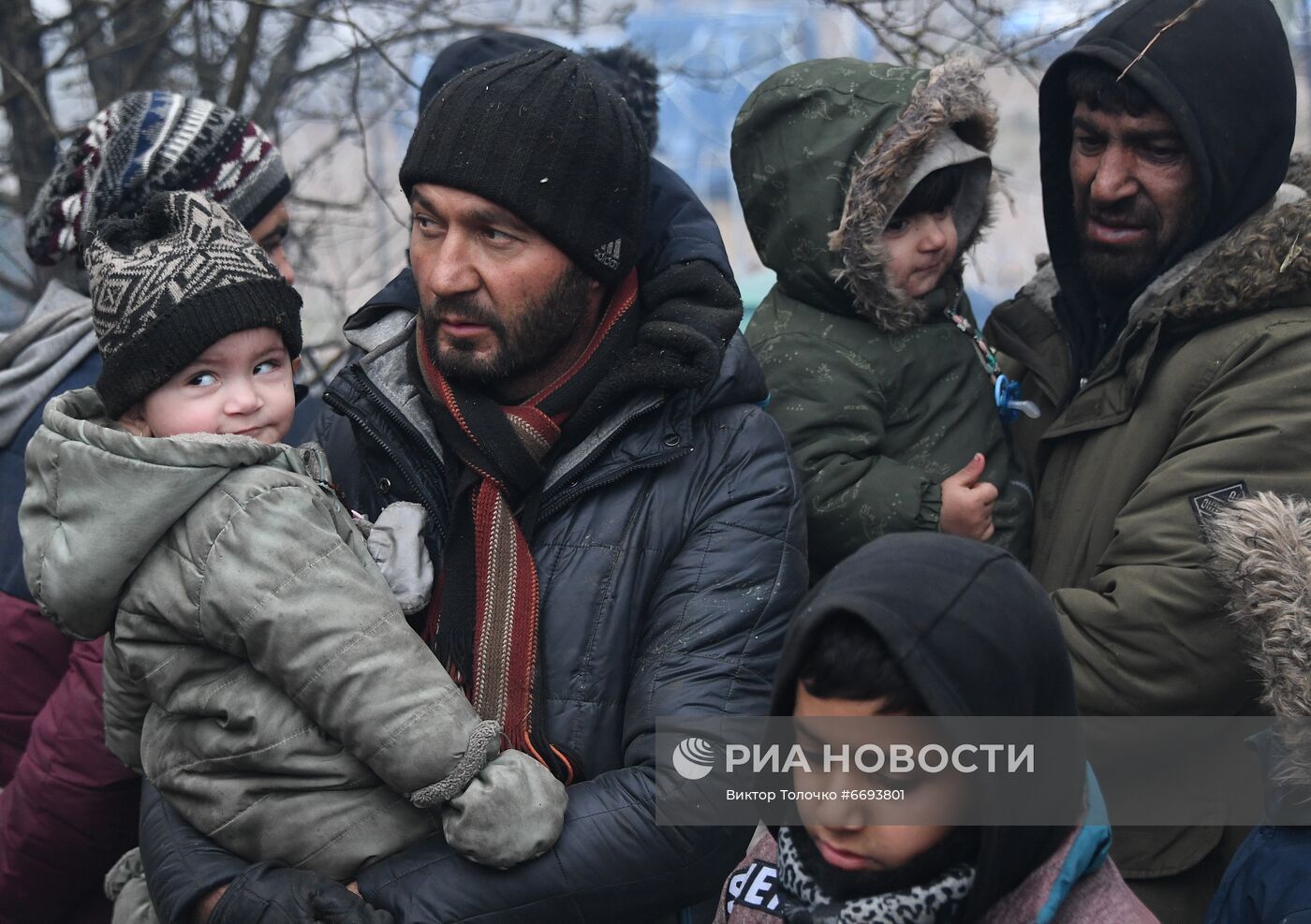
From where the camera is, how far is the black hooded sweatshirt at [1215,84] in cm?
269

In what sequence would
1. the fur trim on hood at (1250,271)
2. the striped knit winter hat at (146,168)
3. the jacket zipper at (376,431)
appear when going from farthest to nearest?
the striped knit winter hat at (146,168), the fur trim on hood at (1250,271), the jacket zipper at (376,431)

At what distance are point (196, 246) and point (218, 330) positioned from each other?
0.16m

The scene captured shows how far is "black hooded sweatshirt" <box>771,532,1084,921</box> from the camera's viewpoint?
1719 millimetres

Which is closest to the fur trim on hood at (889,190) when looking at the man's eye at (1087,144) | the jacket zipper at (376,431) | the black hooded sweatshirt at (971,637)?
the man's eye at (1087,144)

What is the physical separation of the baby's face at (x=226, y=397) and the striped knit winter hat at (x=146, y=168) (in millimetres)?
916

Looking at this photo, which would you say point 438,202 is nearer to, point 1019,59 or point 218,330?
point 218,330

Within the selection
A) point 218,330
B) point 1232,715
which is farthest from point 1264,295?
point 218,330

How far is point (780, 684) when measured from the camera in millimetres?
1891

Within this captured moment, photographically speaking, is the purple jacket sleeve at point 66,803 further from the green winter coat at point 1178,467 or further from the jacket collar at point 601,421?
the green winter coat at point 1178,467

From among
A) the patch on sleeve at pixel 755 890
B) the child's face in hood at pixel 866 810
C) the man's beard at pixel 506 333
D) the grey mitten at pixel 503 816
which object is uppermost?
the man's beard at pixel 506 333

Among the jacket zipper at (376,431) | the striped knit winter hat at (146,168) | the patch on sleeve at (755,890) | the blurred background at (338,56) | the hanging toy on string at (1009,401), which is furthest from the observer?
the blurred background at (338,56)

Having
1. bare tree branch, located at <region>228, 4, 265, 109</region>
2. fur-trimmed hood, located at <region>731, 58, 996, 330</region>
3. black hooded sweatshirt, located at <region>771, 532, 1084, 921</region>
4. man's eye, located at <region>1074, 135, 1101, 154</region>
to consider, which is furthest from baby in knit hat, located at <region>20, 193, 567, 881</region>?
bare tree branch, located at <region>228, 4, 265, 109</region>

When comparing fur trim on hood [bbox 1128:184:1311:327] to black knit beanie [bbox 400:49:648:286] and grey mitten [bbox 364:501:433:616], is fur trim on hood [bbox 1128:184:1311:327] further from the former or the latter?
grey mitten [bbox 364:501:433:616]

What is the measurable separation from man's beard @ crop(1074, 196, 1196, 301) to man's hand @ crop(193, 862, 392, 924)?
76.6 inches
